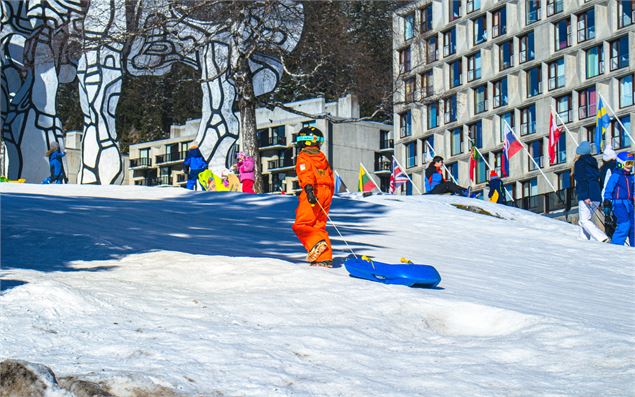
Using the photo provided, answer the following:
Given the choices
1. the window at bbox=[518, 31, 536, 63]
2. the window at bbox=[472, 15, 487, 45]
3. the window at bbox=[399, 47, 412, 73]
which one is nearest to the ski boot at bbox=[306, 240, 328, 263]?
the window at bbox=[518, 31, 536, 63]

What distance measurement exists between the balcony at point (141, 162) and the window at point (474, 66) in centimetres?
3251

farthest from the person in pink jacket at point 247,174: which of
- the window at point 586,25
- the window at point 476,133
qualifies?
the window at point 476,133

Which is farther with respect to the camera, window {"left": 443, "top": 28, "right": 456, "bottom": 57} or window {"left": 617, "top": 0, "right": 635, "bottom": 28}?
window {"left": 443, "top": 28, "right": 456, "bottom": 57}

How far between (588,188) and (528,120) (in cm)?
5585

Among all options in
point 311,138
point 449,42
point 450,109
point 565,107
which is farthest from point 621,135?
point 311,138

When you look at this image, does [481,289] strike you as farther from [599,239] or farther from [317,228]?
[599,239]

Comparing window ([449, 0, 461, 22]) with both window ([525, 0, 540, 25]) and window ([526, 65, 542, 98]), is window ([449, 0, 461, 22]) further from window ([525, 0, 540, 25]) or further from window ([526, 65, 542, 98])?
window ([526, 65, 542, 98])

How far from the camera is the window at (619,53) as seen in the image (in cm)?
6650

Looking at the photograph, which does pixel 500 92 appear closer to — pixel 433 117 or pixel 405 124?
pixel 433 117

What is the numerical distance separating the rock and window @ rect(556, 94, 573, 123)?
6551cm

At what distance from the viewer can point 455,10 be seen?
8056 cm

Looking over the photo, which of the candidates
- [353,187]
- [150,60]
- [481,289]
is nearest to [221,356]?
[481,289]

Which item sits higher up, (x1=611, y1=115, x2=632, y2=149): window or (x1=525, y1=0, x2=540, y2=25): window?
(x1=525, y1=0, x2=540, y2=25): window

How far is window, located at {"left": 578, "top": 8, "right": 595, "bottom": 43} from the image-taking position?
68.6m
